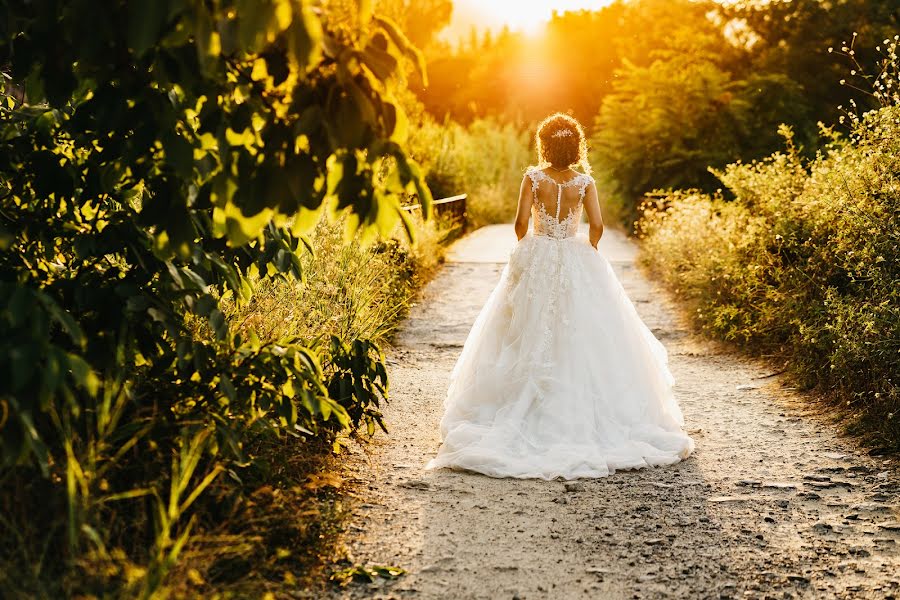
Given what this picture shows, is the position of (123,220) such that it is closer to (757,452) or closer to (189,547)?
(189,547)

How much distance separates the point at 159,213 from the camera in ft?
9.31

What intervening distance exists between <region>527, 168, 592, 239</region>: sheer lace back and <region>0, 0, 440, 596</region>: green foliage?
2525 millimetres

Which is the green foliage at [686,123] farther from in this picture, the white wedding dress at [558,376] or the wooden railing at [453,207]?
the white wedding dress at [558,376]

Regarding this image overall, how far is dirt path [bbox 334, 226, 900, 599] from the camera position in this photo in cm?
371

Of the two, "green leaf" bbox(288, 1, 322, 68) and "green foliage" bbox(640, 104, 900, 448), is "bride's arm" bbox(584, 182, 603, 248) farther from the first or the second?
"green leaf" bbox(288, 1, 322, 68)

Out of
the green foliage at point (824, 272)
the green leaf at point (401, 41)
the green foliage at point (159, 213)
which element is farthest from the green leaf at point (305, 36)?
the green foliage at point (824, 272)

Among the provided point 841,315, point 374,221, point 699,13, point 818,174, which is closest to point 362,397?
point 374,221

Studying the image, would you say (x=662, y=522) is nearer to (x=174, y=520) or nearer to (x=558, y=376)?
(x=558, y=376)

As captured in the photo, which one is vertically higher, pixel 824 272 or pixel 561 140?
pixel 561 140

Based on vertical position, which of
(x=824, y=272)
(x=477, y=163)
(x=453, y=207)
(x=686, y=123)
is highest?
(x=686, y=123)

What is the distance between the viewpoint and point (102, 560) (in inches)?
112

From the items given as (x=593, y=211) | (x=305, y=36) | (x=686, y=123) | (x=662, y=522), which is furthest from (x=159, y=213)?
(x=686, y=123)

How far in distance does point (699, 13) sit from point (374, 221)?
1019 inches

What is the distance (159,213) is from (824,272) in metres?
6.24
